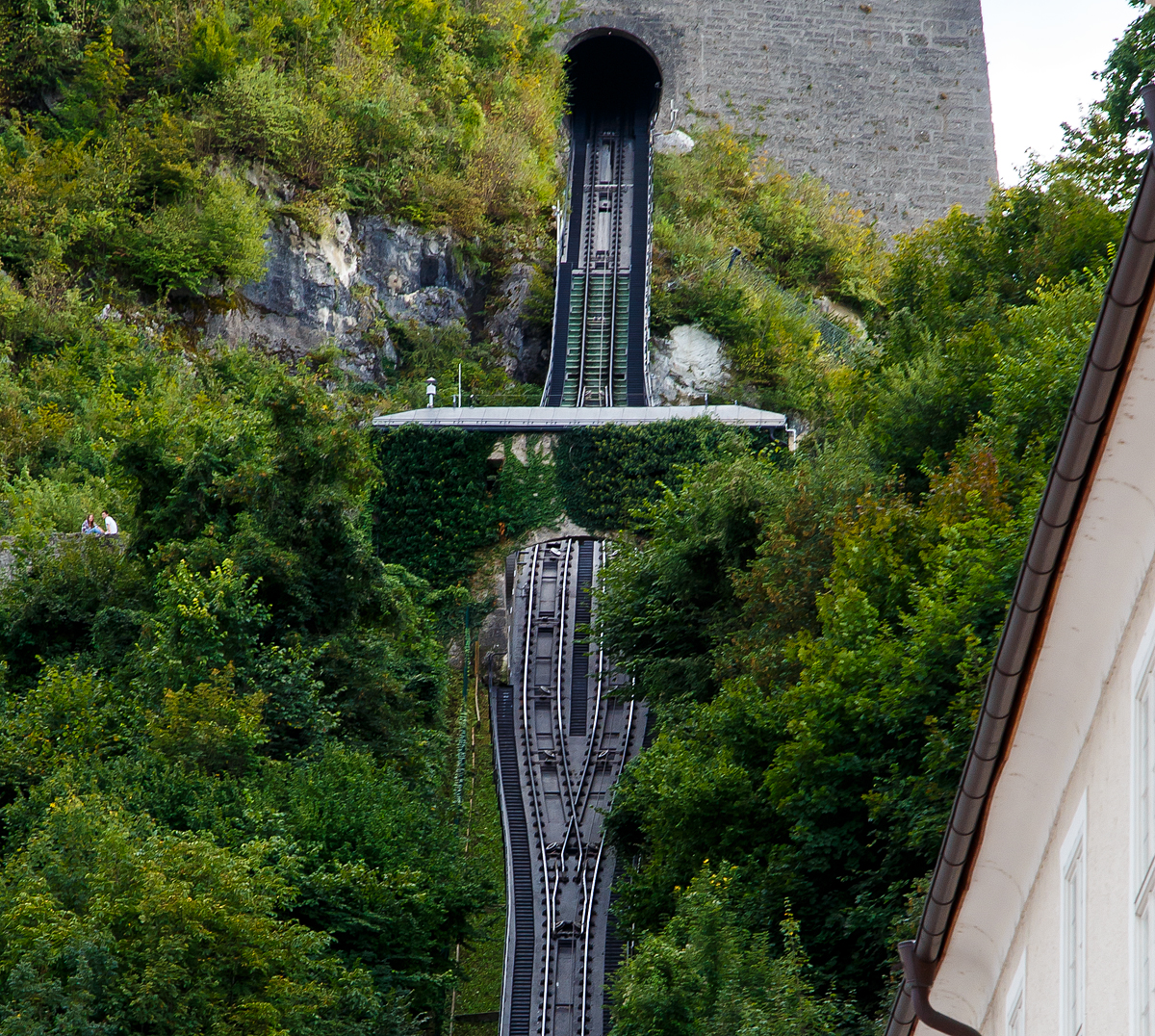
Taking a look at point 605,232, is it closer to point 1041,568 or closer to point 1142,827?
point 1041,568

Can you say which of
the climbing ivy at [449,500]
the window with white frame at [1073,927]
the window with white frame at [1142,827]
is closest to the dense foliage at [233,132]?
the climbing ivy at [449,500]

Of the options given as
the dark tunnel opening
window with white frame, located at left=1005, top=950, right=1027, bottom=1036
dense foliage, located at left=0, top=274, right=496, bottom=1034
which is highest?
the dark tunnel opening

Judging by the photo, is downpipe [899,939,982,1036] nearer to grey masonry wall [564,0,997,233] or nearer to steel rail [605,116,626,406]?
steel rail [605,116,626,406]

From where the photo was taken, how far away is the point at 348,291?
3894 cm

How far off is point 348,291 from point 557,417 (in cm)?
887

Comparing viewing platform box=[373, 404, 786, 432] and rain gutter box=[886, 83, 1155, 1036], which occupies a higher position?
viewing platform box=[373, 404, 786, 432]

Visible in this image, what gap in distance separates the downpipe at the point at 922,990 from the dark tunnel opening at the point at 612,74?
45128 mm

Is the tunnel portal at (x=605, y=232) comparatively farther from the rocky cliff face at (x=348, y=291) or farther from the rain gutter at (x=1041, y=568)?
the rain gutter at (x=1041, y=568)

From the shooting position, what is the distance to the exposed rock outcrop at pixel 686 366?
3906cm

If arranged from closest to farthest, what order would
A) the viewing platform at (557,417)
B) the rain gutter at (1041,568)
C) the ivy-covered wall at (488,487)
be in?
the rain gutter at (1041,568) → the ivy-covered wall at (488,487) → the viewing platform at (557,417)

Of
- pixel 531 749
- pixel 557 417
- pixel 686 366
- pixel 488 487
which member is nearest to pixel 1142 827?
pixel 531 749

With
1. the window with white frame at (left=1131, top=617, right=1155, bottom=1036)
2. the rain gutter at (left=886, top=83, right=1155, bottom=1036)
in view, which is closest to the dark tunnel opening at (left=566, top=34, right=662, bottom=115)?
the rain gutter at (left=886, top=83, right=1155, bottom=1036)

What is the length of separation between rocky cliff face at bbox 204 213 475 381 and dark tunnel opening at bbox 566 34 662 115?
38.2 feet

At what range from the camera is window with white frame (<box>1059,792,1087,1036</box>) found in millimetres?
5297
